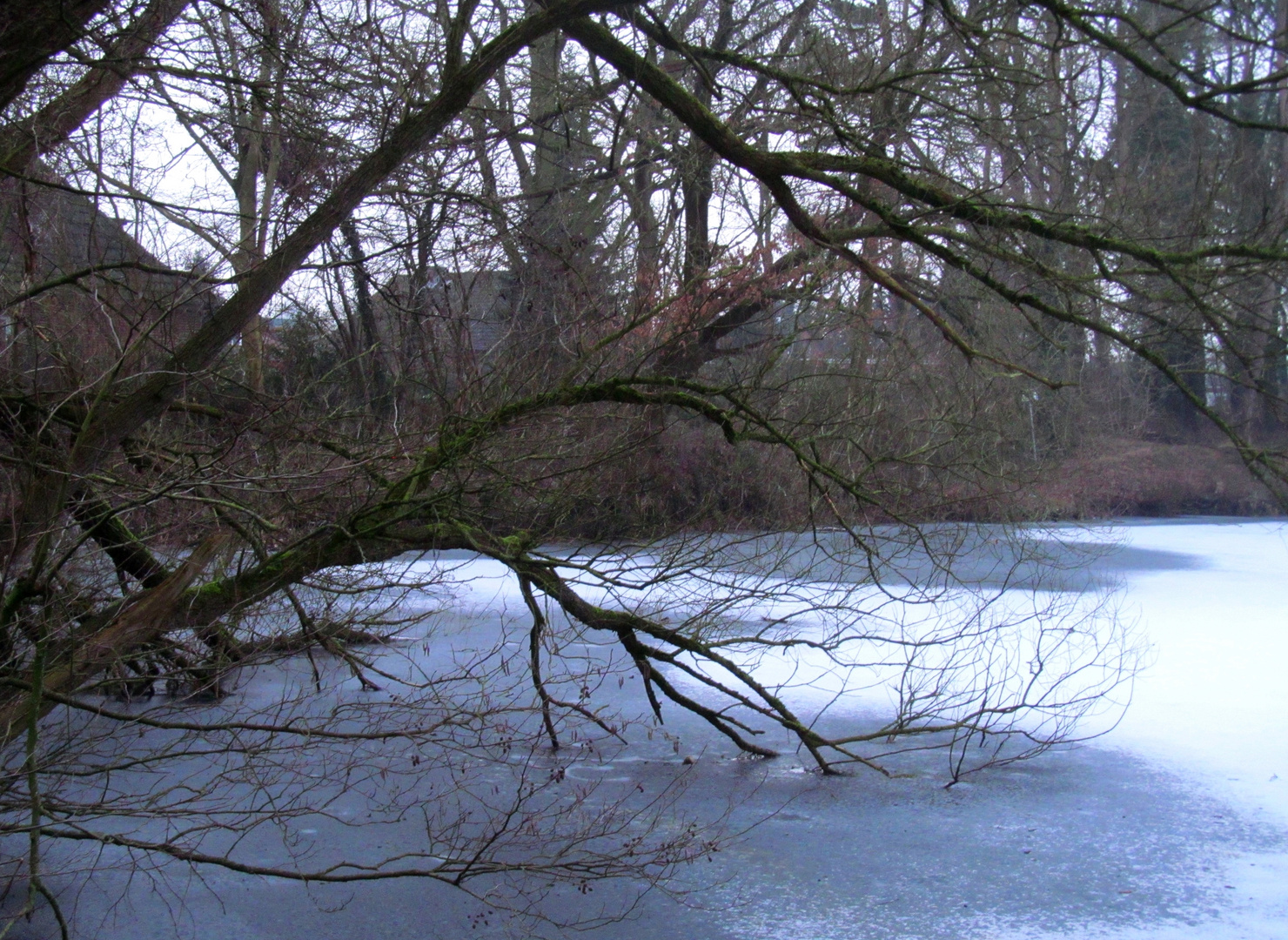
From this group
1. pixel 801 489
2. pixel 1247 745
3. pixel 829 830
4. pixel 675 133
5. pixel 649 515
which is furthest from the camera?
pixel 675 133

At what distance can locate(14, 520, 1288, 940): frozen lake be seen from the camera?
3623 mm

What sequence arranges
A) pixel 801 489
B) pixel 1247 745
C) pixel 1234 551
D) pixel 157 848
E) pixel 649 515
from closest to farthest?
pixel 157 848, pixel 1247 745, pixel 649 515, pixel 801 489, pixel 1234 551

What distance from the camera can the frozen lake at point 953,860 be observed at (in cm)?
362

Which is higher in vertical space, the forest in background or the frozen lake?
the forest in background

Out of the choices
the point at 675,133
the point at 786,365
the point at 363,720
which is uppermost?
the point at 675,133

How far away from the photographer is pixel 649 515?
6012 millimetres

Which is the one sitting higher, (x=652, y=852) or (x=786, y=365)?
(x=786, y=365)

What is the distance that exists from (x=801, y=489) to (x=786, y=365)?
1295 millimetres

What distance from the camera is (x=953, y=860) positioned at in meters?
4.17

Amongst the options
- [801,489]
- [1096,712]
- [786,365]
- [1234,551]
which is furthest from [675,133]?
[1234,551]

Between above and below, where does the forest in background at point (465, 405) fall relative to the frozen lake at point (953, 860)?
above

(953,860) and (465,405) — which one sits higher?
(465,405)

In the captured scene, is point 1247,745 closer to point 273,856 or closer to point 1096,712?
point 1096,712

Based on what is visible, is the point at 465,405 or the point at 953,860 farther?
the point at 465,405
